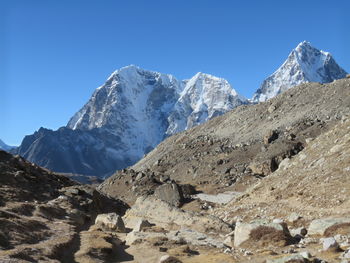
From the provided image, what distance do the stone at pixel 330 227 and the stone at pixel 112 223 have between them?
56.9 ft

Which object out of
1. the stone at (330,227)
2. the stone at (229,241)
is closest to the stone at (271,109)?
the stone at (229,241)

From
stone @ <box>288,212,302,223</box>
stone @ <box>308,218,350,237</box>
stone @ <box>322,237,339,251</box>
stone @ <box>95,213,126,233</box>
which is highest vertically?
stone @ <box>95,213,126,233</box>

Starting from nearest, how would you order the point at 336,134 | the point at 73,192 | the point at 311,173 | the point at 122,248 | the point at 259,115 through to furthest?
the point at 122,248
the point at 311,173
the point at 336,134
the point at 73,192
the point at 259,115

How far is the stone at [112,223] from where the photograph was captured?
34.8 meters

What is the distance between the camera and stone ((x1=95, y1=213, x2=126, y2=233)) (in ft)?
114

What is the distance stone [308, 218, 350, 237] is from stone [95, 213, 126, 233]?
17.3 meters

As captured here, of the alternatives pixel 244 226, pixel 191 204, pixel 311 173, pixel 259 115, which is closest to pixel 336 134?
pixel 311 173

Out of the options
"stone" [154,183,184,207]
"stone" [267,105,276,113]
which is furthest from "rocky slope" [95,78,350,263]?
"stone" [267,105,276,113]

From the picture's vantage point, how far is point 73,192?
60562mm

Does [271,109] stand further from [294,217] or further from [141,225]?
[294,217]

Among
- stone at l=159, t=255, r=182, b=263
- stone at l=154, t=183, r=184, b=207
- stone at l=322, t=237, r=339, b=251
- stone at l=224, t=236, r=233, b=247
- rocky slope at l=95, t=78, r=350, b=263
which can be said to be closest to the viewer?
stone at l=322, t=237, r=339, b=251

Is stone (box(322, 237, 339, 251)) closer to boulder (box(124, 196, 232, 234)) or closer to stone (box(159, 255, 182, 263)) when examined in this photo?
stone (box(159, 255, 182, 263))

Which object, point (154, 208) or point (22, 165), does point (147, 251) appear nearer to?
point (154, 208)

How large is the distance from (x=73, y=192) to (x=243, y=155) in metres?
61.3
